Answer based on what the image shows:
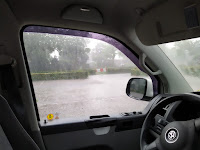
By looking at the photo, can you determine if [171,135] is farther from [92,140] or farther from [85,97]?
[85,97]

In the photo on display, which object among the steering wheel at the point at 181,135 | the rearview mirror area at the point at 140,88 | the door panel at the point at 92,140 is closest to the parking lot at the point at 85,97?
the rearview mirror area at the point at 140,88

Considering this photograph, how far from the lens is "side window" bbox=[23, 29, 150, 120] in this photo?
1727 millimetres

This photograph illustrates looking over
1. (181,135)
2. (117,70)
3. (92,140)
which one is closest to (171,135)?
(181,135)

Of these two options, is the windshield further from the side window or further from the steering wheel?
the steering wheel

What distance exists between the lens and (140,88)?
1.91m

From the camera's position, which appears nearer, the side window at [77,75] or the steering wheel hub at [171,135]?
the steering wheel hub at [171,135]

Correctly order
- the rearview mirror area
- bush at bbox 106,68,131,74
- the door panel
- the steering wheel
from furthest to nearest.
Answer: bush at bbox 106,68,131,74, the rearview mirror area, the door panel, the steering wheel

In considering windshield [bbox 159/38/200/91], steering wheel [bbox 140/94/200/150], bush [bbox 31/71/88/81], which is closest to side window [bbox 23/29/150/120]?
bush [bbox 31/71/88/81]

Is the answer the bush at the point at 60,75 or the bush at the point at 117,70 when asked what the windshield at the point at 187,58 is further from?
the bush at the point at 60,75

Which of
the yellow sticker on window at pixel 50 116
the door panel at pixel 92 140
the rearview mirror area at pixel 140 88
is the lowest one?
the door panel at pixel 92 140

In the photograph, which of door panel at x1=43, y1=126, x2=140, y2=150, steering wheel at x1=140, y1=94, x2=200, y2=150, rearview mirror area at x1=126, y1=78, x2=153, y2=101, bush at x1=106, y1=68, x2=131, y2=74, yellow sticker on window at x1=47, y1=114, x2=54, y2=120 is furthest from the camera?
bush at x1=106, y1=68, x2=131, y2=74

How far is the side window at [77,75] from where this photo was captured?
173cm

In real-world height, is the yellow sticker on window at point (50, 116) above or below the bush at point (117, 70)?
below

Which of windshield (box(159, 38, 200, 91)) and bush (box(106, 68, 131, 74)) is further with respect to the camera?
bush (box(106, 68, 131, 74))
